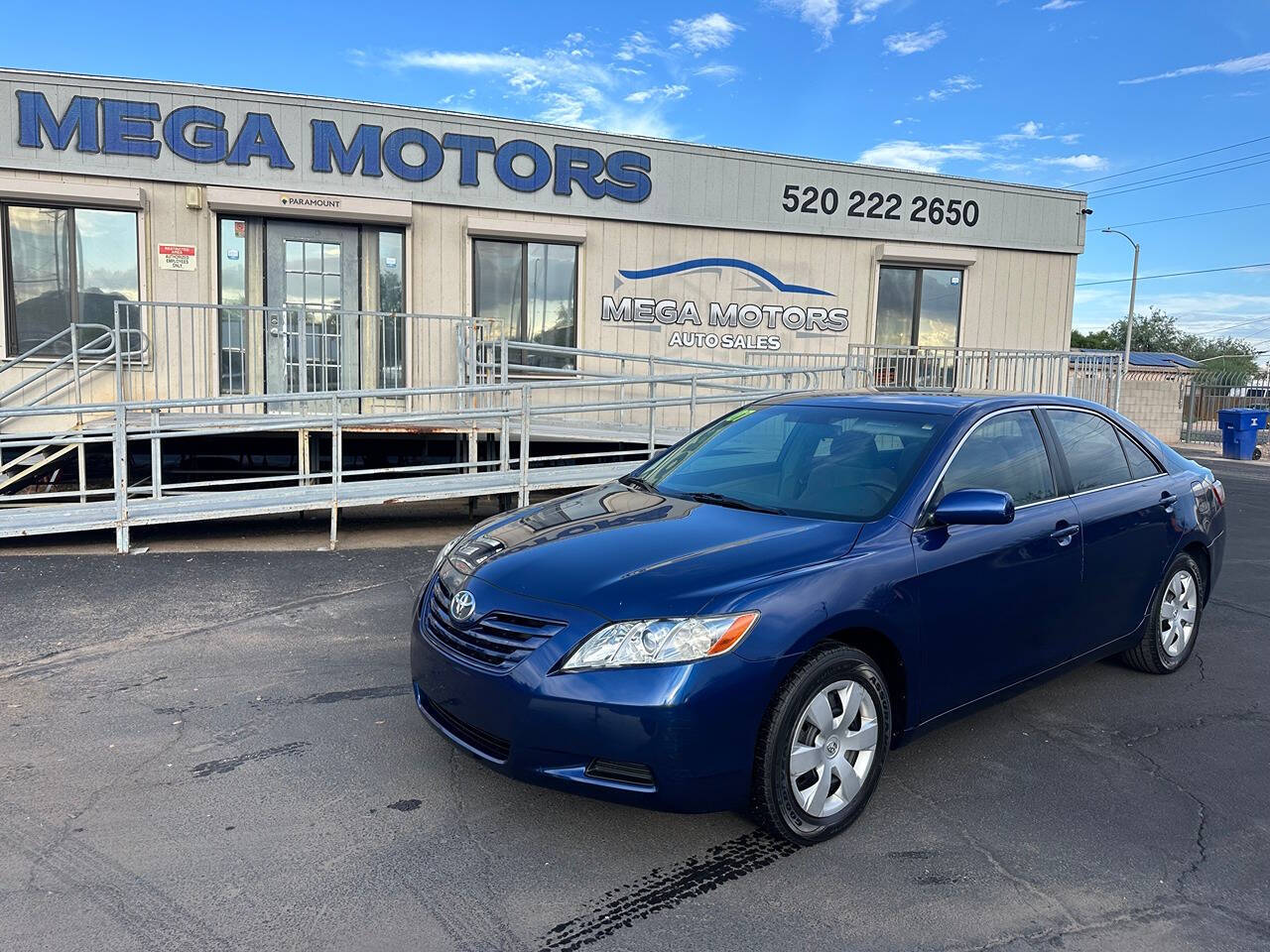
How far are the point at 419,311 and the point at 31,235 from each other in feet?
14.1

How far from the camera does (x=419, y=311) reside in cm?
1169

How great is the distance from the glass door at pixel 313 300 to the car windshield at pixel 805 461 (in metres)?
7.48

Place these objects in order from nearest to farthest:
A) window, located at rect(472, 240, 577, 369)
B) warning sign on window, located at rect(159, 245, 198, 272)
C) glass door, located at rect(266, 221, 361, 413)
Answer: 1. warning sign on window, located at rect(159, 245, 198, 272)
2. glass door, located at rect(266, 221, 361, 413)
3. window, located at rect(472, 240, 577, 369)

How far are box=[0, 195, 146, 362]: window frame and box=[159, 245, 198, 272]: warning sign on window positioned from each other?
0.20m

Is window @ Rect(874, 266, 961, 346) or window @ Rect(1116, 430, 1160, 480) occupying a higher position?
window @ Rect(874, 266, 961, 346)

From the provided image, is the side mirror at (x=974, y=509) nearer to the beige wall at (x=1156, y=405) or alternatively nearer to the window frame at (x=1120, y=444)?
the window frame at (x=1120, y=444)

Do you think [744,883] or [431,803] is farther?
[431,803]

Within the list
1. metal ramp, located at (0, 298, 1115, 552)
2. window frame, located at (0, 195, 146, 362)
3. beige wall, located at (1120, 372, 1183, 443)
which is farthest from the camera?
beige wall, located at (1120, 372, 1183, 443)

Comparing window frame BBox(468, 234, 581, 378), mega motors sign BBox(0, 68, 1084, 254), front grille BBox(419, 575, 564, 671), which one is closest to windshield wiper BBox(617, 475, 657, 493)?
front grille BBox(419, 575, 564, 671)

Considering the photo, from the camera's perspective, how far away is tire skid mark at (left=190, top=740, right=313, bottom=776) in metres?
3.87

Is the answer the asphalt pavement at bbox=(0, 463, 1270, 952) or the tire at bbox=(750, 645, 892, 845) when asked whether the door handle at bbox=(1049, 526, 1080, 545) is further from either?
the tire at bbox=(750, 645, 892, 845)

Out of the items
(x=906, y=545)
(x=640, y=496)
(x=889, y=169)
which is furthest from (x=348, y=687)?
(x=889, y=169)

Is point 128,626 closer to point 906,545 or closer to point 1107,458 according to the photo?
point 906,545

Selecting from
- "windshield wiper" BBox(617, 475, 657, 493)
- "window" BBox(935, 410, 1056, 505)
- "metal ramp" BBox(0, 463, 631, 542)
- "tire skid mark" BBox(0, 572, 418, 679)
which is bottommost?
"tire skid mark" BBox(0, 572, 418, 679)
